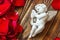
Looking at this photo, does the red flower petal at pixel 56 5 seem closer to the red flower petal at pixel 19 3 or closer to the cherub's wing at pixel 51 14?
the cherub's wing at pixel 51 14

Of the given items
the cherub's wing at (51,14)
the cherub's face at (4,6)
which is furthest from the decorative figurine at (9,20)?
the cherub's wing at (51,14)

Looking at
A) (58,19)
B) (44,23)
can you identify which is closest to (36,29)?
(44,23)

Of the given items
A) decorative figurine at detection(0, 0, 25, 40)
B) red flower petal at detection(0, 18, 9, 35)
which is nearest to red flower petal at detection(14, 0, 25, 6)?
decorative figurine at detection(0, 0, 25, 40)

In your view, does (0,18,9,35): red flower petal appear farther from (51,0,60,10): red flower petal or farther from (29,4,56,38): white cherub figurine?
(51,0,60,10): red flower petal

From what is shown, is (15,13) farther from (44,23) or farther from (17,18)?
(44,23)

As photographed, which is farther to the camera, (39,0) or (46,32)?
(39,0)

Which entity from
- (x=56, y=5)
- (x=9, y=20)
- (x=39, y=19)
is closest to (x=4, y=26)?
(x=9, y=20)
